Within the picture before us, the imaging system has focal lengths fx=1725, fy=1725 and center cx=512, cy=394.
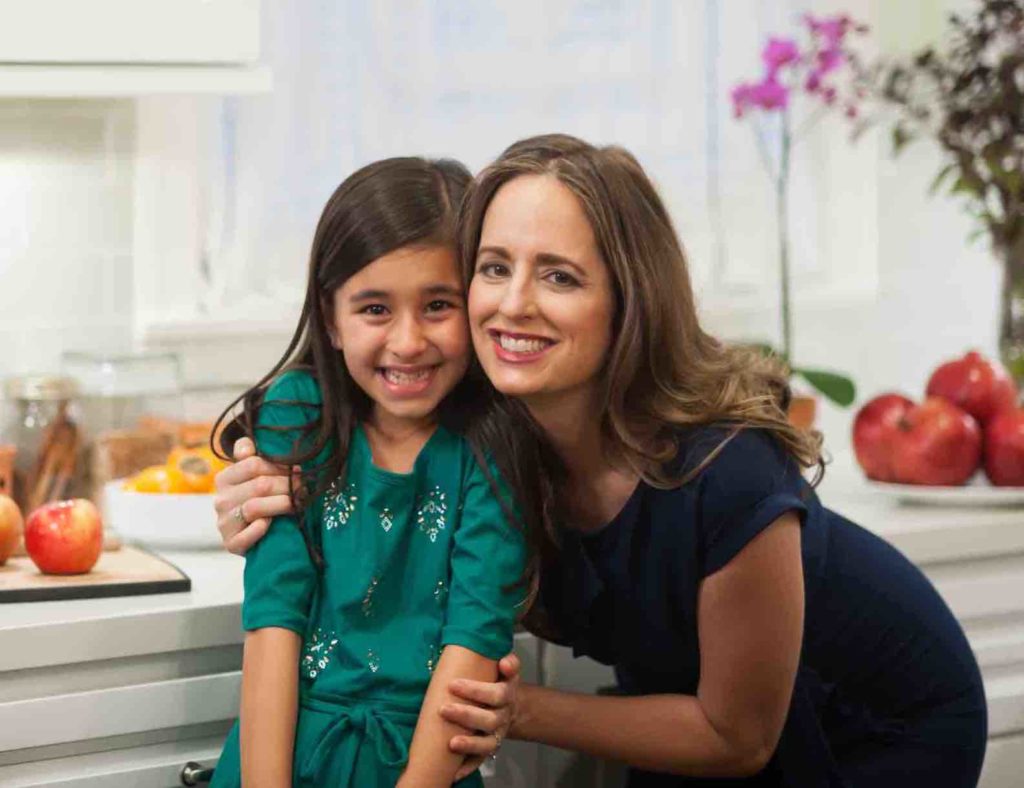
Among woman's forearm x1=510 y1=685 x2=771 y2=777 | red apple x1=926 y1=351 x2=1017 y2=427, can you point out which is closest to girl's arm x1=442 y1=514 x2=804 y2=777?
woman's forearm x1=510 y1=685 x2=771 y2=777

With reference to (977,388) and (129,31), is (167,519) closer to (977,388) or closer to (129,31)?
(129,31)

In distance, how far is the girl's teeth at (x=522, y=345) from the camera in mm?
1603

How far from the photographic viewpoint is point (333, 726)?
1.66 meters

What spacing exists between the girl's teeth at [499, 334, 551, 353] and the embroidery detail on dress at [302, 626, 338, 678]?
34cm

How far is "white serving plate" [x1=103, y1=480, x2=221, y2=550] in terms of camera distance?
2109 mm

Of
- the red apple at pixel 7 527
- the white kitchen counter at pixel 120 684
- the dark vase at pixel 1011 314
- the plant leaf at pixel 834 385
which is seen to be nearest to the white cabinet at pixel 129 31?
the red apple at pixel 7 527

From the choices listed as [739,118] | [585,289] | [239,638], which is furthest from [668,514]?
[739,118]

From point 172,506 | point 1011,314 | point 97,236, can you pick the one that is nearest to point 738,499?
point 172,506

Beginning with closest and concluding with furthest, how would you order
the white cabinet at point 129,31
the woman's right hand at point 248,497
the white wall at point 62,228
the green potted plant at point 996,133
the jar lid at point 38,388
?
the woman's right hand at point 248,497 → the white cabinet at point 129,31 → the jar lid at point 38,388 → the white wall at point 62,228 → the green potted plant at point 996,133

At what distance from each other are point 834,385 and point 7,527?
4.11ft

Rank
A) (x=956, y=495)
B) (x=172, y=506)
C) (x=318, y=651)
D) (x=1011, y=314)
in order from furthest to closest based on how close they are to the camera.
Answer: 1. (x=1011, y=314)
2. (x=956, y=495)
3. (x=172, y=506)
4. (x=318, y=651)

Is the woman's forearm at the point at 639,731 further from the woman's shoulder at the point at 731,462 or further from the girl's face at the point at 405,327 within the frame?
the girl's face at the point at 405,327

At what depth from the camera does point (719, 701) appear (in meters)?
1.73

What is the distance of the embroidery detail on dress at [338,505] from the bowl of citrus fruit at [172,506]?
432mm
